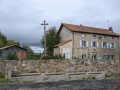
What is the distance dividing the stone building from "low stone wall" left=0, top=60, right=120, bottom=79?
7203 millimetres

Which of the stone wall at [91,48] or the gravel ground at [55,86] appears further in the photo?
the stone wall at [91,48]

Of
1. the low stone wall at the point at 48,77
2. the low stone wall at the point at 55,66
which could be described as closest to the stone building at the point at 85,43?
the low stone wall at the point at 55,66

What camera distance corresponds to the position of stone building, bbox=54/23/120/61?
67.2ft

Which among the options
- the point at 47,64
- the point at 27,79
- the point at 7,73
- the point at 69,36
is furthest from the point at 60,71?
the point at 69,36

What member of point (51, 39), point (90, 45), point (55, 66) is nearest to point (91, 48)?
point (90, 45)

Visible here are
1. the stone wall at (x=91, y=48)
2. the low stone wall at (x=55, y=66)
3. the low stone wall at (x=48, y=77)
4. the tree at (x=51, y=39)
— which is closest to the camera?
the low stone wall at (x=48, y=77)

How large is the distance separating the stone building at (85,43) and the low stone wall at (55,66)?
720 centimetres

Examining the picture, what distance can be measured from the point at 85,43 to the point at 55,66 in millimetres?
12967

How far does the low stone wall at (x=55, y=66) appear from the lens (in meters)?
9.09

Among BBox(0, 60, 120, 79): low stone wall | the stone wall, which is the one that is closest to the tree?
the stone wall

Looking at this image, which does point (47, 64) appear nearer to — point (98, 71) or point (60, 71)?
point (60, 71)

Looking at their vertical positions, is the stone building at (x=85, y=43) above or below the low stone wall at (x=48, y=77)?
above

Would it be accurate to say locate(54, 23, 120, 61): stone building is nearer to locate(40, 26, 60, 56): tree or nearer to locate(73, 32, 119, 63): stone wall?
locate(73, 32, 119, 63): stone wall

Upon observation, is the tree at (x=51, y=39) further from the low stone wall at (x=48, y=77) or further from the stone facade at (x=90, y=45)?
the low stone wall at (x=48, y=77)
